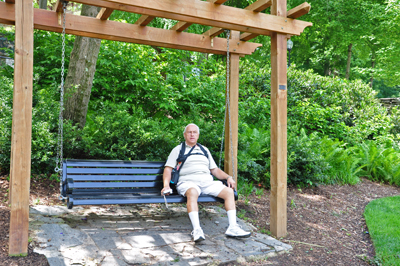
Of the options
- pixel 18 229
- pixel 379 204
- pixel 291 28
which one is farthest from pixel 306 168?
pixel 18 229

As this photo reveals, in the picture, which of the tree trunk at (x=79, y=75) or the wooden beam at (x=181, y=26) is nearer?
the wooden beam at (x=181, y=26)

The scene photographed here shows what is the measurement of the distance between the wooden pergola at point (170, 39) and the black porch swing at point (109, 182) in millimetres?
475

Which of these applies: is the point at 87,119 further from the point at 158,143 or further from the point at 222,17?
the point at 222,17

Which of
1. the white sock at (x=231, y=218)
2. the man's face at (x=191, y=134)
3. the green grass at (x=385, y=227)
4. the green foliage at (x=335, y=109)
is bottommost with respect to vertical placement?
the green grass at (x=385, y=227)

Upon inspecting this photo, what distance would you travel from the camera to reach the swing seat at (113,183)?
12.3 feet

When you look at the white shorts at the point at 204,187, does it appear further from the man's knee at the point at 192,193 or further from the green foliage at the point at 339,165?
the green foliage at the point at 339,165

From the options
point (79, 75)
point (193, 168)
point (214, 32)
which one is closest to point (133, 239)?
point (193, 168)

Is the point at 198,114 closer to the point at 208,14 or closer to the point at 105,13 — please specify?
the point at 105,13

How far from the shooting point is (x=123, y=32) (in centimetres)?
446

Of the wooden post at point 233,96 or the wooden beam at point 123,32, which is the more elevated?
the wooden beam at point 123,32

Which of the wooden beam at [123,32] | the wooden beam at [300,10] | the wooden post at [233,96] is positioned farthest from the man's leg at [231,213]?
the wooden beam at [300,10]

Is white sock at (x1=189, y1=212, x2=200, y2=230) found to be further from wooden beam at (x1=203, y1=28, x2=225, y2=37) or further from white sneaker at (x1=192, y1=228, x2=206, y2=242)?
wooden beam at (x1=203, y1=28, x2=225, y2=37)

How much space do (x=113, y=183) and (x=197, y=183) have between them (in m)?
1.10

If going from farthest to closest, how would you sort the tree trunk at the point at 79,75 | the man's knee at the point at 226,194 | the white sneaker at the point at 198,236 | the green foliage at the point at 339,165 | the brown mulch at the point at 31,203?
1. the green foliage at the point at 339,165
2. the tree trunk at the point at 79,75
3. the man's knee at the point at 226,194
4. the white sneaker at the point at 198,236
5. the brown mulch at the point at 31,203
